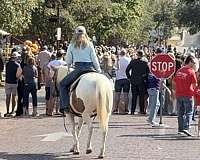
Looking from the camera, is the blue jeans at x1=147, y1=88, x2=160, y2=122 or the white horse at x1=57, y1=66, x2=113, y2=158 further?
the blue jeans at x1=147, y1=88, x2=160, y2=122

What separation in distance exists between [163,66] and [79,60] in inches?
223

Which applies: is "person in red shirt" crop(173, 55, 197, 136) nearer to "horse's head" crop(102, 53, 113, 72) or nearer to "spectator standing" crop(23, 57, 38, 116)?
"spectator standing" crop(23, 57, 38, 116)

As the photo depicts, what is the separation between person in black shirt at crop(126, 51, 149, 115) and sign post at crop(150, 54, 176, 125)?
279cm

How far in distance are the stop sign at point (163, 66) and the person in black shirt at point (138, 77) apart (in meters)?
2.79

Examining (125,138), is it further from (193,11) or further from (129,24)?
(129,24)

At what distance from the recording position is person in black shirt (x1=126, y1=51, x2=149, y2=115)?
67.6ft

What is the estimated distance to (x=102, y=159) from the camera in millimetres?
11578

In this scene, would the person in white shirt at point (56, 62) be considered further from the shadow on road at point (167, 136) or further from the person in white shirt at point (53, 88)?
the shadow on road at point (167, 136)

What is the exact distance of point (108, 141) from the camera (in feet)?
46.4

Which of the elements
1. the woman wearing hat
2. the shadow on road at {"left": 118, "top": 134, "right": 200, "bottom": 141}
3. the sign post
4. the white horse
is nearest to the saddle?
the white horse

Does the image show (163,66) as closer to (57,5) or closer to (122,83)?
(122,83)

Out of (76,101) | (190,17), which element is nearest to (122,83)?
(76,101)

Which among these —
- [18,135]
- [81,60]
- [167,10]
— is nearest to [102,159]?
[81,60]

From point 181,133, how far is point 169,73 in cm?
262
